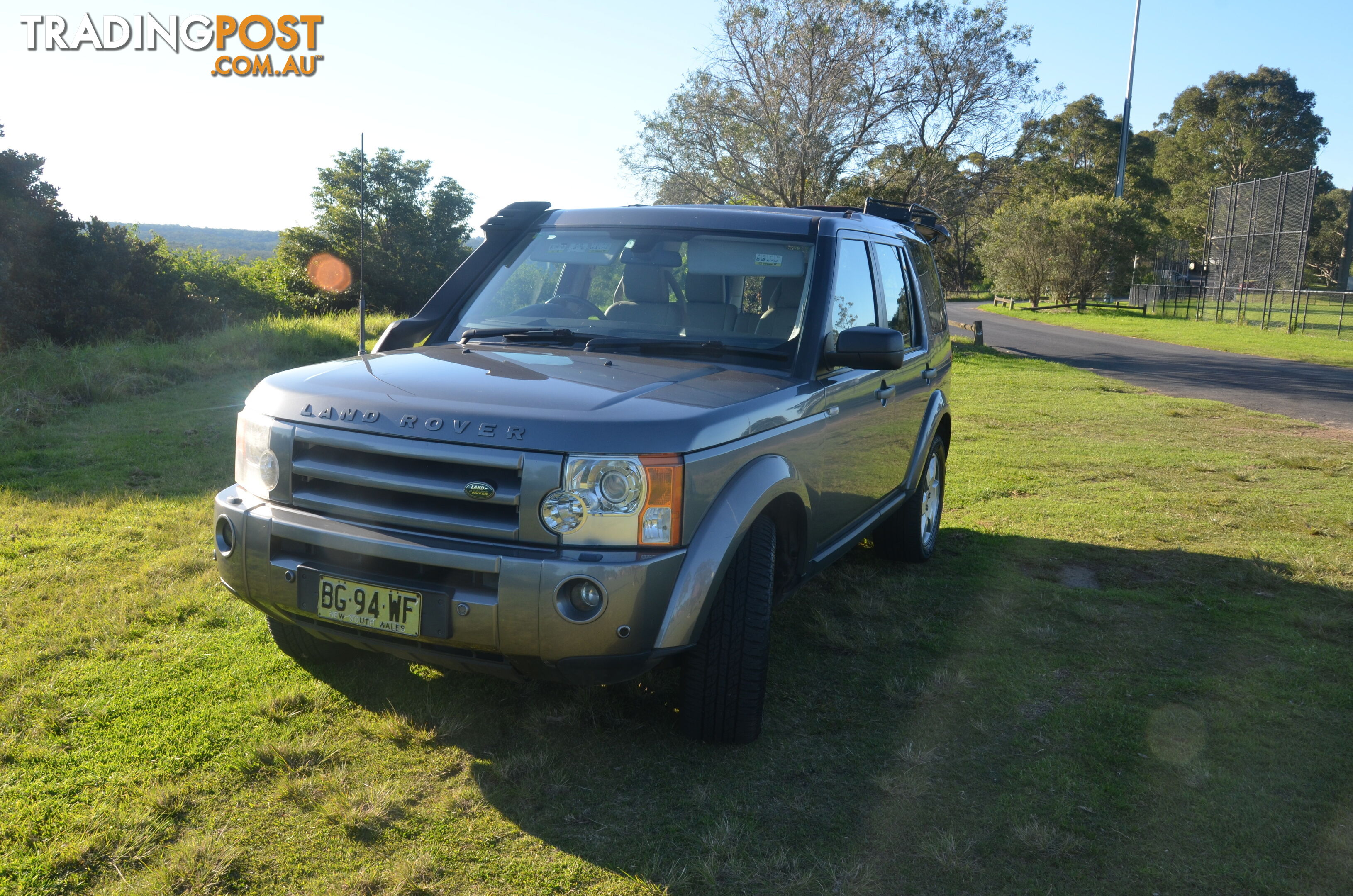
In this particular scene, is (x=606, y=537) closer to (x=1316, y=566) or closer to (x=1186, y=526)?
(x=1316, y=566)

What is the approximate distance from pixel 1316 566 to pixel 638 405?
17.2ft

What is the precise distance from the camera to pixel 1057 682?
4305 millimetres

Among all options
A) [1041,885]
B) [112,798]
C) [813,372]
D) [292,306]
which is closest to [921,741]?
[1041,885]

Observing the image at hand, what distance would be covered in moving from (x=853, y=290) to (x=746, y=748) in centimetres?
223

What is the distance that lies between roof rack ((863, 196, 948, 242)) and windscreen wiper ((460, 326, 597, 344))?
208 cm

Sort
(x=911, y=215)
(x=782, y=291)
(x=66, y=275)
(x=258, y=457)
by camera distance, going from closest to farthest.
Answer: (x=258, y=457) < (x=782, y=291) < (x=911, y=215) < (x=66, y=275)

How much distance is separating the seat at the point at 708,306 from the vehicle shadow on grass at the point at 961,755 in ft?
4.94

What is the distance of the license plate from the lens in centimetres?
298

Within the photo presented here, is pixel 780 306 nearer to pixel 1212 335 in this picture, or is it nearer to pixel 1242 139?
pixel 1212 335

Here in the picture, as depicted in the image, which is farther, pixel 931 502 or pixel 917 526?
pixel 931 502

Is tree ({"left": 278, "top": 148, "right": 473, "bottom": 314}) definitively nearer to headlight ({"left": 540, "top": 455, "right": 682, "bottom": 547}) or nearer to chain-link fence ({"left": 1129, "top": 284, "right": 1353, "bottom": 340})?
chain-link fence ({"left": 1129, "top": 284, "right": 1353, "bottom": 340})

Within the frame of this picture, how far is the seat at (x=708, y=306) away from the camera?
4.21 metres

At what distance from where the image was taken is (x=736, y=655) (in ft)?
11.1

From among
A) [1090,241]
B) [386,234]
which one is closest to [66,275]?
[386,234]
